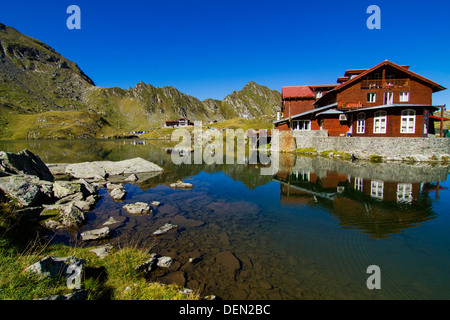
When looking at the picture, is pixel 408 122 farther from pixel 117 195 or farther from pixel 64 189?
pixel 64 189

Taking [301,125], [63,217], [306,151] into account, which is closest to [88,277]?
[63,217]

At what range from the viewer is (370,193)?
63.3 feet

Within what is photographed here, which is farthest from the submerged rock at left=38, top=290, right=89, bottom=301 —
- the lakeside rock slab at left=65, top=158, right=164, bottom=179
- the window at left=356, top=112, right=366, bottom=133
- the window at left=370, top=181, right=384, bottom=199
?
the window at left=356, top=112, right=366, bottom=133

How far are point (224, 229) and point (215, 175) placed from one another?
16557 millimetres

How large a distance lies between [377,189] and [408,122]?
28.1 metres

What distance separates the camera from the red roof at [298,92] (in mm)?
64250

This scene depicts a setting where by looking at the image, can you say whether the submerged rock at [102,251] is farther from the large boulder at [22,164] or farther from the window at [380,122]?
the window at [380,122]

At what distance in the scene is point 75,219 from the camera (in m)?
12.7

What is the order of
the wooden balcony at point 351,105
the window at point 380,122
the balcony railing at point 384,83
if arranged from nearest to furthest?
the window at point 380,122 < the balcony railing at point 384,83 < the wooden balcony at point 351,105

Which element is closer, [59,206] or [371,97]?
[59,206]

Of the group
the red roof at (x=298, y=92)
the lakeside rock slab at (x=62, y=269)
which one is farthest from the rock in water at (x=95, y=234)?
the red roof at (x=298, y=92)

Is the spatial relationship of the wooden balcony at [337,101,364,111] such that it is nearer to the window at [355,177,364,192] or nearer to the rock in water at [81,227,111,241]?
the window at [355,177,364,192]

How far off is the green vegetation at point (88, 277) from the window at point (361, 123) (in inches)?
1855
